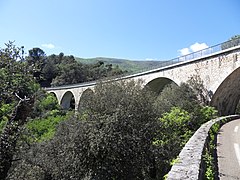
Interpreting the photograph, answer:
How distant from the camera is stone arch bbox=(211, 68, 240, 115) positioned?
65.1 feet

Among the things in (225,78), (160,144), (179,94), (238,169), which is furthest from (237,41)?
(238,169)

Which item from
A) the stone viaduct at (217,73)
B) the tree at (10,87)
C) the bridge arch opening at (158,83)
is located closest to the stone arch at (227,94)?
the stone viaduct at (217,73)

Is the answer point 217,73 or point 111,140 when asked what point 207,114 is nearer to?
point 217,73

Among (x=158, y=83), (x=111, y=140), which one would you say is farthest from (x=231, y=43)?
(x=158, y=83)

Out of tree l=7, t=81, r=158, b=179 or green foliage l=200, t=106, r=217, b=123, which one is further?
green foliage l=200, t=106, r=217, b=123

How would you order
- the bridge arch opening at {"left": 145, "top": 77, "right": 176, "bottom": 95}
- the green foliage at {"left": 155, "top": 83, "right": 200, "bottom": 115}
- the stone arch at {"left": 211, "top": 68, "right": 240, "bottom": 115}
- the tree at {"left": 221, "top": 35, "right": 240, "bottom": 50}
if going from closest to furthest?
the green foliage at {"left": 155, "top": 83, "right": 200, "bottom": 115} → the tree at {"left": 221, "top": 35, "right": 240, "bottom": 50} → the stone arch at {"left": 211, "top": 68, "right": 240, "bottom": 115} → the bridge arch opening at {"left": 145, "top": 77, "right": 176, "bottom": 95}

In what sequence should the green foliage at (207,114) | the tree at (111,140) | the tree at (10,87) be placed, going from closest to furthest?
1. the tree at (10,87)
2. the tree at (111,140)
3. the green foliage at (207,114)

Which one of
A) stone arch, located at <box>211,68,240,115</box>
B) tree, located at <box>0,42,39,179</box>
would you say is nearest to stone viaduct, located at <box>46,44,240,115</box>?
stone arch, located at <box>211,68,240,115</box>

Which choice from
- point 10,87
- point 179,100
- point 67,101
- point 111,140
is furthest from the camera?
point 67,101

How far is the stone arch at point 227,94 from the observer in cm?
1984

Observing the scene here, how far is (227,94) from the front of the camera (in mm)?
21922

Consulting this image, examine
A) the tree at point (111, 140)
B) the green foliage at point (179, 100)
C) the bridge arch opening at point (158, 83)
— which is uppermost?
the bridge arch opening at point (158, 83)

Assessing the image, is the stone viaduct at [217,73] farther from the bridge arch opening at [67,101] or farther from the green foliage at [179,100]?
the bridge arch opening at [67,101]

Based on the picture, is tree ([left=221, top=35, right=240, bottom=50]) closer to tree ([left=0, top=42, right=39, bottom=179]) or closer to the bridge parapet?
the bridge parapet
